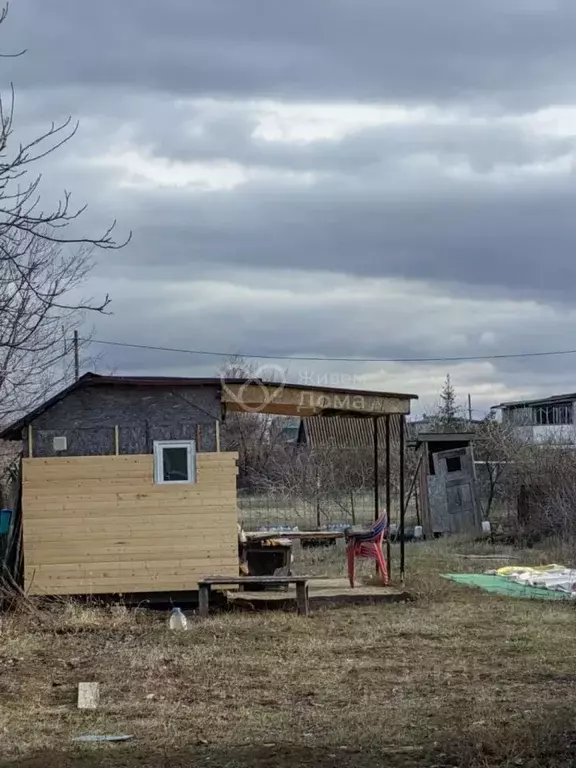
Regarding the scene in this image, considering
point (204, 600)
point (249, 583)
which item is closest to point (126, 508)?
point (204, 600)

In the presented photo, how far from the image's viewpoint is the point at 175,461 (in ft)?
42.1

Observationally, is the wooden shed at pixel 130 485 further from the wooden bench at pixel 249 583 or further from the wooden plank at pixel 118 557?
the wooden bench at pixel 249 583

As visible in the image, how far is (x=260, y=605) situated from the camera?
1255cm

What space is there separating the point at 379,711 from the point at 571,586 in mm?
6691

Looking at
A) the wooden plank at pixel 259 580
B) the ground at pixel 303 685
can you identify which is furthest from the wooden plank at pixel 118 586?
the wooden plank at pixel 259 580

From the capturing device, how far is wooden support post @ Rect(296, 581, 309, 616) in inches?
472

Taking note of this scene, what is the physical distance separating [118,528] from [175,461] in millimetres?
1061

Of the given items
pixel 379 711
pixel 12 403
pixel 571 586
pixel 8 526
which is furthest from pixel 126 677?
pixel 12 403

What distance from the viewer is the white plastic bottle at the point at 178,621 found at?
36.8 ft

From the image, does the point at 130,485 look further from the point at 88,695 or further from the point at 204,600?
the point at 88,695

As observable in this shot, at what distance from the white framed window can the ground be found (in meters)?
1.72

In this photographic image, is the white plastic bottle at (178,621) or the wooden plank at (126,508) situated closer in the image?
the white plastic bottle at (178,621)

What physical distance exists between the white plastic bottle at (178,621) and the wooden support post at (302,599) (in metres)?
1.39

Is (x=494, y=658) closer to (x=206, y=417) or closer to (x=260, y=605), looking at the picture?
(x=260, y=605)
